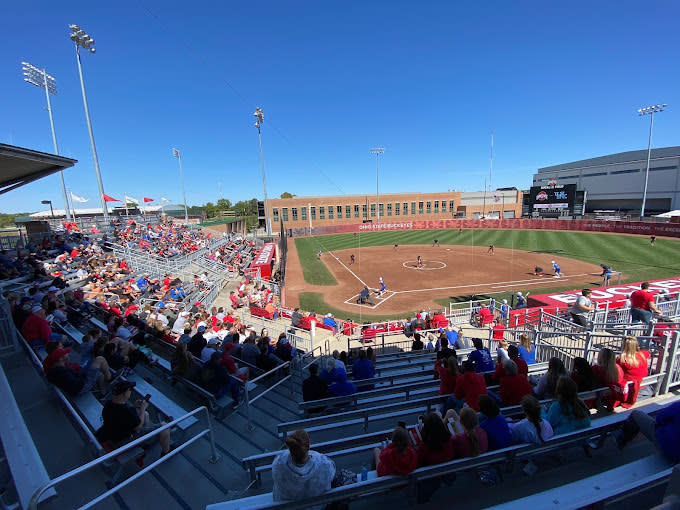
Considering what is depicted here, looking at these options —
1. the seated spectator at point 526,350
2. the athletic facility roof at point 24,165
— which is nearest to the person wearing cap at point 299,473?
the seated spectator at point 526,350

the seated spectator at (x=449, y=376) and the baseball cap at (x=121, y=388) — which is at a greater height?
the baseball cap at (x=121, y=388)

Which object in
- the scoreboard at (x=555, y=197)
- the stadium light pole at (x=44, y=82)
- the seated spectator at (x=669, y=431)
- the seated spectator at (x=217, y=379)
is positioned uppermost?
the stadium light pole at (x=44, y=82)

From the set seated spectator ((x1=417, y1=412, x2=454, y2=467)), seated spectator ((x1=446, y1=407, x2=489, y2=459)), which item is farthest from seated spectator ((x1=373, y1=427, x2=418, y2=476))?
seated spectator ((x1=446, y1=407, x2=489, y2=459))

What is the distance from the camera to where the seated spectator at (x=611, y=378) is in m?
4.10

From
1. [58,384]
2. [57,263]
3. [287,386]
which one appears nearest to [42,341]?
[58,384]

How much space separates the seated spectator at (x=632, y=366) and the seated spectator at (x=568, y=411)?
143 centimetres

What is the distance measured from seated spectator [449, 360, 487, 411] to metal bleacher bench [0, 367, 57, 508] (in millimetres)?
4584

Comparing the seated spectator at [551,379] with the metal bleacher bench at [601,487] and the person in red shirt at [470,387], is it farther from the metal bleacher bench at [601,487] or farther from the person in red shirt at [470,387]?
the metal bleacher bench at [601,487]

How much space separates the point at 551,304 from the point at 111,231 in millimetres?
29468

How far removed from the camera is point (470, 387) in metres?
4.34

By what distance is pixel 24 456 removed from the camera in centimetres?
298

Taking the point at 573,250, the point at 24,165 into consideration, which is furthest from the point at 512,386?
the point at 573,250

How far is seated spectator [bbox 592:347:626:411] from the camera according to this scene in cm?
410

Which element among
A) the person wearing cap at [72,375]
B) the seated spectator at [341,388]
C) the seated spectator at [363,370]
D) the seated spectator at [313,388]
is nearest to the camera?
the person wearing cap at [72,375]
